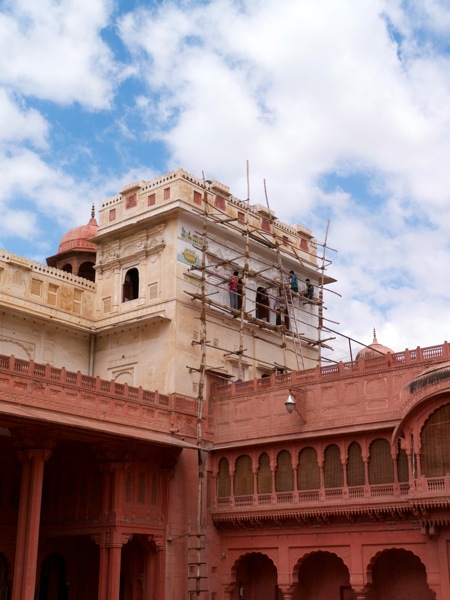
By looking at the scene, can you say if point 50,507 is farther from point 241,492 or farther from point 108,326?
point 108,326

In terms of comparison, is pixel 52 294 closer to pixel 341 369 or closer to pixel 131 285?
pixel 131 285

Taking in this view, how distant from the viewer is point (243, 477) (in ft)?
85.3

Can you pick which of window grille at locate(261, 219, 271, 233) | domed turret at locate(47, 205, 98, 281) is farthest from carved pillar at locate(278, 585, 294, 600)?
domed turret at locate(47, 205, 98, 281)

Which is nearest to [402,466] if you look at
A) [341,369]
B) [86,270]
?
[341,369]

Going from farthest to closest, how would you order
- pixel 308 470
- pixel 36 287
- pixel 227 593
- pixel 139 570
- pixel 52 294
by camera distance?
1. pixel 52 294
2. pixel 36 287
3. pixel 227 593
4. pixel 139 570
5. pixel 308 470

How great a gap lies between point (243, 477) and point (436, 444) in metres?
7.22

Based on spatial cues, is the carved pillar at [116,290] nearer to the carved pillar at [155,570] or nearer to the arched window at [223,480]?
the arched window at [223,480]

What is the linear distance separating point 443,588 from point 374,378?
592 cm

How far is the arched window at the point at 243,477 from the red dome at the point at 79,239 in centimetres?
1653

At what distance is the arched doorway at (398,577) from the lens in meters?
23.0

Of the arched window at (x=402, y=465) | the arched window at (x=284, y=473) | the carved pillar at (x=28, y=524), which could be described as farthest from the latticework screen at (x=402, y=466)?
the carved pillar at (x=28, y=524)

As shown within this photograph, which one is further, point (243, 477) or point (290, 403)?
point (243, 477)

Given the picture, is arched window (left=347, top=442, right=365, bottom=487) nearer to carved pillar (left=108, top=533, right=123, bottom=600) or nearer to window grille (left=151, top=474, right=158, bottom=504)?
window grille (left=151, top=474, right=158, bottom=504)

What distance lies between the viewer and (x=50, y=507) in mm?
25672
